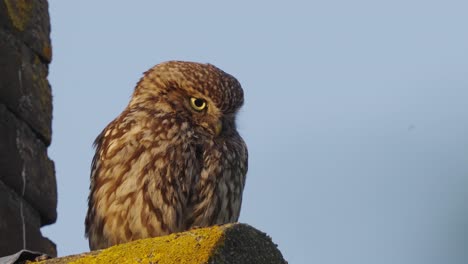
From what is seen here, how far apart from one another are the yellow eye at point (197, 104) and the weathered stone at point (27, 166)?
1.06m

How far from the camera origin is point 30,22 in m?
4.45

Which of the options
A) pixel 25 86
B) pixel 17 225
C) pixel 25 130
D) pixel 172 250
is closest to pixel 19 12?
pixel 25 86

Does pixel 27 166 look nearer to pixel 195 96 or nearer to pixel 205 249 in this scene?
pixel 195 96

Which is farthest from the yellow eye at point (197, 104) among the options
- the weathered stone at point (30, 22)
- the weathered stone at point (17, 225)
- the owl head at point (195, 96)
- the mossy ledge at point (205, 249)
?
the mossy ledge at point (205, 249)

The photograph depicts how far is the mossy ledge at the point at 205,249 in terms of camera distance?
2514 millimetres

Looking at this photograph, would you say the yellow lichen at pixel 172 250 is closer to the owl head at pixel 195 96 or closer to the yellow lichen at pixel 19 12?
the yellow lichen at pixel 19 12

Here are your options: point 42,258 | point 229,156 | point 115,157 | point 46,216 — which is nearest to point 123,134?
point 115,157

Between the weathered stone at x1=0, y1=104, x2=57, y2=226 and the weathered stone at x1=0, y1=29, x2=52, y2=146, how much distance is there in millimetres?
45

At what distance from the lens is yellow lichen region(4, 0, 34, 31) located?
4.30m

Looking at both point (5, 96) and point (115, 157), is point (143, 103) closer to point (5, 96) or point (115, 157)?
point (115, 157)

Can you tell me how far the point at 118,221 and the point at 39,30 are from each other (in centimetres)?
88

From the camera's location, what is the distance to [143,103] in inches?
211

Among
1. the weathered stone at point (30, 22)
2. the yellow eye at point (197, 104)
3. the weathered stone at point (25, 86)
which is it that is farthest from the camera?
the yellow eye at point (197, 104)

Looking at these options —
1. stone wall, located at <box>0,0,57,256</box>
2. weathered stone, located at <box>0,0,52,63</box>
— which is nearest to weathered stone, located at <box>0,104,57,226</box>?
stone wall, located at <box>0,0,57,256</box>
